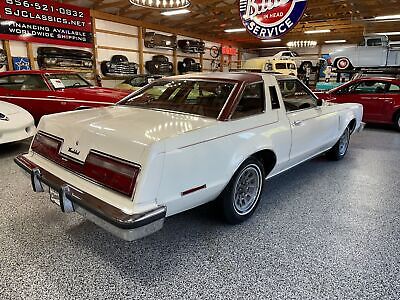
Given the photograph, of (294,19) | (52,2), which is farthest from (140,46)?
(294,19)

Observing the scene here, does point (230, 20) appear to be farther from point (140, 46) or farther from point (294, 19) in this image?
point (294, 19)

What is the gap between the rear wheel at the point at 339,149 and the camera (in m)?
4.42

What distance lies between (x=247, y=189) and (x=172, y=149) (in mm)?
1090

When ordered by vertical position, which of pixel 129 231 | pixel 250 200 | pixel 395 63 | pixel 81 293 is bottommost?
pixel 81 293

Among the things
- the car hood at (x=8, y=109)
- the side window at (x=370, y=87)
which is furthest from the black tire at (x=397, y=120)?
the car hood at (x=8, y=109)

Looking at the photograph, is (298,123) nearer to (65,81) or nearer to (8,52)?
(65,81)

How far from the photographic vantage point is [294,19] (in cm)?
458

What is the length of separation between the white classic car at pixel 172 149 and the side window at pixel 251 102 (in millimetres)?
10

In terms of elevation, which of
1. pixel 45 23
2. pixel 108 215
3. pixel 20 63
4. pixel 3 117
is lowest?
pixel 108 215

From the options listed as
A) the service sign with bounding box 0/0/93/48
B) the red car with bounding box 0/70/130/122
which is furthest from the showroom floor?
the service sign with bounding box 0/0/93/48

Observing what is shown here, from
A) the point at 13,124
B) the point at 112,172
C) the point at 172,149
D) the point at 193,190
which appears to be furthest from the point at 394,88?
the point at 13,124

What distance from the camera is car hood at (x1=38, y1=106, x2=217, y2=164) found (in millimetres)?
1816

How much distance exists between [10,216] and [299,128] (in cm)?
298

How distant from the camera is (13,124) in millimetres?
4473
